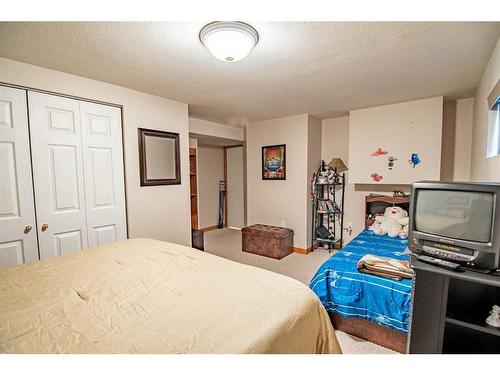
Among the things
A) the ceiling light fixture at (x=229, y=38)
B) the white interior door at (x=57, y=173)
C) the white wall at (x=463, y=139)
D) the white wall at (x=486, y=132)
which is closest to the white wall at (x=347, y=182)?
the white wall at (x=463, y=139)

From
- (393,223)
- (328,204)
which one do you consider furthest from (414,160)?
(328,204)

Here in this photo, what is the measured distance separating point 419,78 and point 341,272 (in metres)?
2.05

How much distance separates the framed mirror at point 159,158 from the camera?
279cm

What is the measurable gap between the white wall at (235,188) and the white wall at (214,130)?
73cm

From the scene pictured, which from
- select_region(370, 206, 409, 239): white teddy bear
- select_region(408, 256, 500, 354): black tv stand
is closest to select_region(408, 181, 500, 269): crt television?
select_region(408, 256, 500, 354): black tv stand

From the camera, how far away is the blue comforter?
1.66 meters

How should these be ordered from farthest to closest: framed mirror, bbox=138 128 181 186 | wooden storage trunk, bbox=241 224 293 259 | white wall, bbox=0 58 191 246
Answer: wooden storage trunk, bbox=241 224 293 259, framed mirror, bbox=138 128 181 186, white wall, bbox=0 58 191 246

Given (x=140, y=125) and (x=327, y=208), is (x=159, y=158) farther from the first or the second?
(x=327, y=208)

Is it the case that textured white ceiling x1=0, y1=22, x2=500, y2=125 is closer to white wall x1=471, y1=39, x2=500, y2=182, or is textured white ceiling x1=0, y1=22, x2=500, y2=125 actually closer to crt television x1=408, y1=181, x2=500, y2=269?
white wall x1=471, y1=39, x2=500, y2=182

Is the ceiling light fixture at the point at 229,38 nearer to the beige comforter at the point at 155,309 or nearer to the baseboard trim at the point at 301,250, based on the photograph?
the beige comforter at the point at 155,309

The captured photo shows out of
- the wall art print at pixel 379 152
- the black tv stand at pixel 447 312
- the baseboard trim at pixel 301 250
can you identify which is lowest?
the baseboard trim at pixel 301 250

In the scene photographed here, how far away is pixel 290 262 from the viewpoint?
356 centimetres

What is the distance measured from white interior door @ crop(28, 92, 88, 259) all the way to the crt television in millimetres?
2787

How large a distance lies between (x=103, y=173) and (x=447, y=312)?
2.97 m
